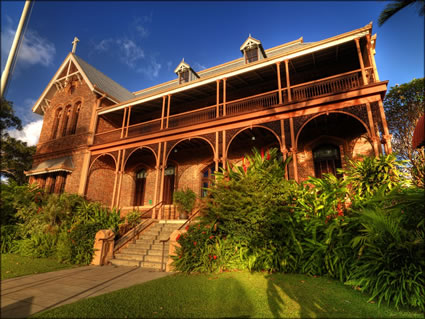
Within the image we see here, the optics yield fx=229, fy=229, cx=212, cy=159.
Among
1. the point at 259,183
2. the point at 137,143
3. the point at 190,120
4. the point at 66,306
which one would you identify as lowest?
the point at 66,306

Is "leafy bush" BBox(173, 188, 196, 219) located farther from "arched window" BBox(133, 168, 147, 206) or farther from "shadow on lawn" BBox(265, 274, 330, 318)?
"shadow on lawn" BBox(265, 274, 330, 318)

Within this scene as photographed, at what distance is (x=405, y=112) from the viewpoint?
42.2 feet

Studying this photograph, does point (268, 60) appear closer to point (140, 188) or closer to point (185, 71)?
point (185, 71)

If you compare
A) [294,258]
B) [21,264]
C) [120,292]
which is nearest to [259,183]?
[294,258]

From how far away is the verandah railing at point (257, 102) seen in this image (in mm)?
9634

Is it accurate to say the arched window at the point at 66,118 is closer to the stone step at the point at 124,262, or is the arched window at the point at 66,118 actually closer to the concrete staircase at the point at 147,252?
the concrete staircase at the point at 147,252

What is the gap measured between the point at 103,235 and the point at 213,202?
3912 millimetres

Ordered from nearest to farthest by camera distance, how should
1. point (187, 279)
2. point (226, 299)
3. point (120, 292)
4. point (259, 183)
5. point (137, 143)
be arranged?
point (226, 299)
point (120, 292)
point (187, 279)
point (259, 183)
point (137, 143)

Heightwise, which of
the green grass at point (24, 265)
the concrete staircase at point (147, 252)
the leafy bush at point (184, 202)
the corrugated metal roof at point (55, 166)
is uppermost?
the corrugated metal roof at point (55, 166)

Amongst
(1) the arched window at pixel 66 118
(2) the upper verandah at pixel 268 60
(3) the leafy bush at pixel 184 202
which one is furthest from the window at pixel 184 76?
(3) the leafy bush at pixel 184 202

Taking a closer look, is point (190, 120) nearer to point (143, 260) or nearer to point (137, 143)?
point (137, 143)

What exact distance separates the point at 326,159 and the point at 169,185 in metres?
8.84

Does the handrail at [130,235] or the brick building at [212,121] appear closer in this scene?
the handrail at [130,235]

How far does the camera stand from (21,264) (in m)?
6.94
